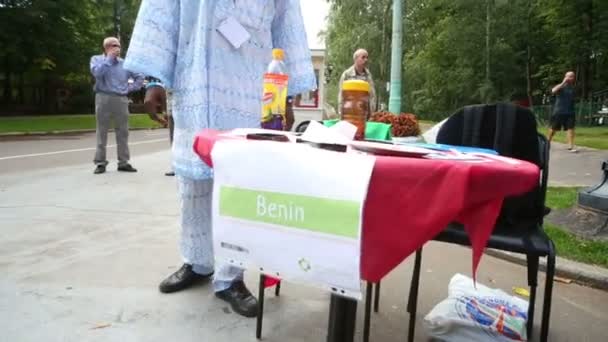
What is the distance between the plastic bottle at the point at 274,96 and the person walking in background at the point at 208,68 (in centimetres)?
45

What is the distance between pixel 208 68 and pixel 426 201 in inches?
58.6

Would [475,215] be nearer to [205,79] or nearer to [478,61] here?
[205,79]

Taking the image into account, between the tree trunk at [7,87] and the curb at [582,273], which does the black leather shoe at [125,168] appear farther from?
the tree trunk at [7,87]

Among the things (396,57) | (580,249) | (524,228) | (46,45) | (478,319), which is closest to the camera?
(524,228)

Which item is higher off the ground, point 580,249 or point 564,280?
point 580,249

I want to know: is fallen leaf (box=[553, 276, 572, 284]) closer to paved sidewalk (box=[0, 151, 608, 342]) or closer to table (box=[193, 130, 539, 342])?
paved sidewalk (box=[0, 151, 608, 342])

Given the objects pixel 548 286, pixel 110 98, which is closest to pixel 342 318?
pixel 548 286

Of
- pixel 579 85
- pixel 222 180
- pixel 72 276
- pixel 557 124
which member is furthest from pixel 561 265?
pixel 579 85

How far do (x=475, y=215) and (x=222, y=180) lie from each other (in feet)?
2.38

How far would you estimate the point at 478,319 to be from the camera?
2.26m

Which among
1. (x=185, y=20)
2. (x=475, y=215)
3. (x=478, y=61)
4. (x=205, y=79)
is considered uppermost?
(x=478, y=61)

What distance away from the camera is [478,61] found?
32656 mm

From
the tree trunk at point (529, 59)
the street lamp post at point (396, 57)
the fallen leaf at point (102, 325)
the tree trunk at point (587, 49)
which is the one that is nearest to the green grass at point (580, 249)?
the fallen leaf at point (102, 325)

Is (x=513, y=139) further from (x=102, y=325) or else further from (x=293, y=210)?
(x=102, y=325)
